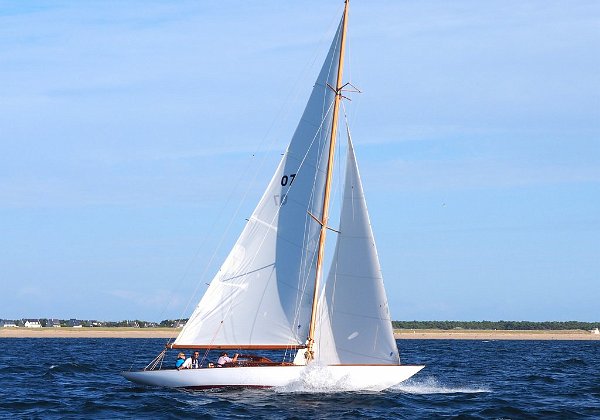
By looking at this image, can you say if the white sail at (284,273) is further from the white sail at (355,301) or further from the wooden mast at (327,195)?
the white sail at (355,301)

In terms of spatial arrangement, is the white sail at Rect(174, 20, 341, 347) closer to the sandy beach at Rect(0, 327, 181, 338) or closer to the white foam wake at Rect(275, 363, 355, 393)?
the white foam wake at Rect(275, 363, 355, 393)

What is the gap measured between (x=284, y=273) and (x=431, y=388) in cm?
1081

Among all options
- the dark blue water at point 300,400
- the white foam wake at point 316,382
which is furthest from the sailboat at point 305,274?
the dark blue water at point 300,400

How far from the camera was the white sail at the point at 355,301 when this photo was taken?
39000 mm

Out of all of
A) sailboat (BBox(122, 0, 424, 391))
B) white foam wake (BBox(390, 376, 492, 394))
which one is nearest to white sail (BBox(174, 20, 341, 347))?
sailboat (BBox(122, 0, 424, 391))

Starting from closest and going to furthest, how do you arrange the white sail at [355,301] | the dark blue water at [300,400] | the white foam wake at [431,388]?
the dark blue water at [300,400] < the white sail at [355,301] < the white foam wake at [431,388]

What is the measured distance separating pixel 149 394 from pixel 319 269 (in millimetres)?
8249

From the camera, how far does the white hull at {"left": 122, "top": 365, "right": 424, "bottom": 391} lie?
38000 mm

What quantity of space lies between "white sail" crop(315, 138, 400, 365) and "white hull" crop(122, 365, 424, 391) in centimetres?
70

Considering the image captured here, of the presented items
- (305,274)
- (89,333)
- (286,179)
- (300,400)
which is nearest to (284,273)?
(305,274)

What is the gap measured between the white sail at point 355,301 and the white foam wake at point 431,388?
4.98 meters

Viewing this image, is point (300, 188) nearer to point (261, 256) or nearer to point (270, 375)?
point (261, 256)

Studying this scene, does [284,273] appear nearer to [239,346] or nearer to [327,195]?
[239,346]

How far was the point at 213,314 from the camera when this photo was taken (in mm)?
39750
